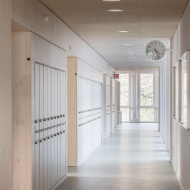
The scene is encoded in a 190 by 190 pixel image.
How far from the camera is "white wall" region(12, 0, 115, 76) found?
16.0ft

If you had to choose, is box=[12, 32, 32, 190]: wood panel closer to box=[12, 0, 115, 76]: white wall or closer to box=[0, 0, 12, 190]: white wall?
box=[12, 0, 115, 76]: white wall

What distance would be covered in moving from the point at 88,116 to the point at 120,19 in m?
4.12

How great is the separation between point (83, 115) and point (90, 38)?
6.96 feet

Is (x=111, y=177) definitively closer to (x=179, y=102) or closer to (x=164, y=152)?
(x=179, y=102)

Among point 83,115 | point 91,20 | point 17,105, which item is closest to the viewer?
point 17,105

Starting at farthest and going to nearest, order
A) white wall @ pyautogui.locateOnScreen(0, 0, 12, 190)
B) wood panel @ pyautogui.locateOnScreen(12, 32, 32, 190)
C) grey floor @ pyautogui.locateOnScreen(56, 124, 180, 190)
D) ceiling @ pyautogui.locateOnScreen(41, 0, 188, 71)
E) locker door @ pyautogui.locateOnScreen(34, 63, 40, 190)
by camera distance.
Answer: grey floor @ pyautogui.locateOnScreen(56, 124, 180, 190)
ceiling @ pyautogui.locateOnScreen(41, 0, 188, 71)
locker door @ pyautogui.locateOnScreen(34, 63, 40, 190)
wood panel @ pyautogui.locateOnScreen(12, 32, 32, 190)
white wall @ pyautogui.locateOnScreen(0, 0, 12, 190)

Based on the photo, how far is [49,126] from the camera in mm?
6359

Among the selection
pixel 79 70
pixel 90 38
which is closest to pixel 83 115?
pixel 79 70

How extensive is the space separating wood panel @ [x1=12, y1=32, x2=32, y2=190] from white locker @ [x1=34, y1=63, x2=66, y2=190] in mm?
236

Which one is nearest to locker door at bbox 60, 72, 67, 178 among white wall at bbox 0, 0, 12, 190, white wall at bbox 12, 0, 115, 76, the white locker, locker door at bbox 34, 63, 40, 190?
the white locker

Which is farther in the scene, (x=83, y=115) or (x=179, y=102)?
(x=83, y=115)

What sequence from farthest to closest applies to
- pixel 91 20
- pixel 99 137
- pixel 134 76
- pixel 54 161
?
pixel 134 76, pixel 99 137, pixel 91 20, pixel 54 161

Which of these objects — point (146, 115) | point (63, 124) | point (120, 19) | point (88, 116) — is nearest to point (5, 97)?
point (63, 124)

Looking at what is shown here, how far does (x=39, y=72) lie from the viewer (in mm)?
5727
